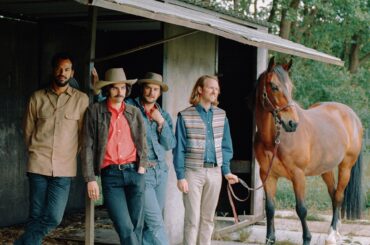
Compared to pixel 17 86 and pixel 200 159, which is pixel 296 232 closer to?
pixel 200 159

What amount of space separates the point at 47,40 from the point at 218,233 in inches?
133

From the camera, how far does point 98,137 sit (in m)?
5.07

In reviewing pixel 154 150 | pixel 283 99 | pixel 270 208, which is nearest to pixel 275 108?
pixel 283 99

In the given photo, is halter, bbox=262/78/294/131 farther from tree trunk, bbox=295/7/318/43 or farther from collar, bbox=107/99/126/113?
tree trunk, bbox=295/7/318/43

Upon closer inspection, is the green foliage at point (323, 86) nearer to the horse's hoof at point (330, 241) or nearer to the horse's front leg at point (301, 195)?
the horse's hoof at point (330, 241)

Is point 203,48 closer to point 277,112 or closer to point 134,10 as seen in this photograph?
point 277,112

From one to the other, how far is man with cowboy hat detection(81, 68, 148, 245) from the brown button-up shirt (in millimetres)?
171

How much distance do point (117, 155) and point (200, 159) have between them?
36.0 inches

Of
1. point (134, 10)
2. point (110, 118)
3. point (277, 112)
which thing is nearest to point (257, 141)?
point (277, 112)

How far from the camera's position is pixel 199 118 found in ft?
19.1

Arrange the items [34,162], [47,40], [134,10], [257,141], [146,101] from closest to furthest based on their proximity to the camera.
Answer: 1. [134,10]
2. [34,162]
3. [146,101]
4. [257,141]
5. [47,40]

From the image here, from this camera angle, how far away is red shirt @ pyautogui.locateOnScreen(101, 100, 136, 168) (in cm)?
511

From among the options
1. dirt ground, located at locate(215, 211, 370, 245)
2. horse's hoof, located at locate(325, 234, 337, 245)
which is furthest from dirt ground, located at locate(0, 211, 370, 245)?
horse's hoof, located at locate(325, 234, 337, 245)

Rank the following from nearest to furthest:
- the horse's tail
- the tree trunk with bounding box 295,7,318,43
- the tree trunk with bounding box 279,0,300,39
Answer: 1. the horse's tail
2. the tree trunk with bounding box 279,0,300,39
3. the tree trunk with bounding box 295,7,318,43
